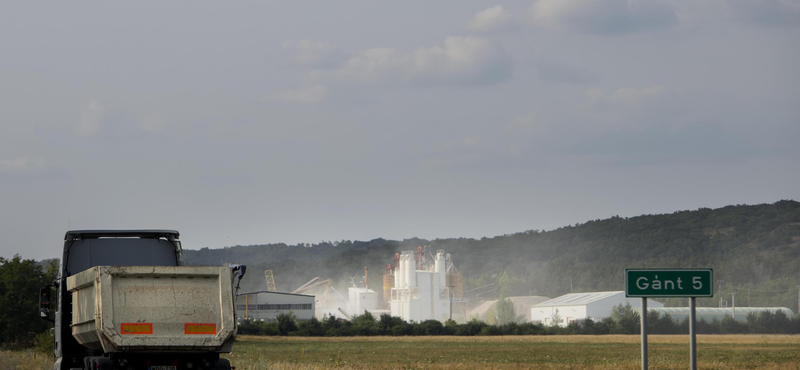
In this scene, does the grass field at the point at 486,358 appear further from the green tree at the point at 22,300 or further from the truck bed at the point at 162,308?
the truck bed at the point at 162,308

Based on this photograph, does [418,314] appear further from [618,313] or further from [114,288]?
[114,288]

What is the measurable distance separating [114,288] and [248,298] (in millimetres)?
118310

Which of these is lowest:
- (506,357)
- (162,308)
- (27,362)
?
(506,357)

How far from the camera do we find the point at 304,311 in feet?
433

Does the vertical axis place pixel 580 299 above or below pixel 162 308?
below

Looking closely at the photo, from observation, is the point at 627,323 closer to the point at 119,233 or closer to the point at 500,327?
the point at 500,327

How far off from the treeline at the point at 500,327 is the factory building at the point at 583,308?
36.9ft

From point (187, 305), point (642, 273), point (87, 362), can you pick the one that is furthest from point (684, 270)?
point (87, 362)

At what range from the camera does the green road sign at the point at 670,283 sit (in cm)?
1351

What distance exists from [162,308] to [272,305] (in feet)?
389

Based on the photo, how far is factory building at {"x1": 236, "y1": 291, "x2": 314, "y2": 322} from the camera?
129 meters

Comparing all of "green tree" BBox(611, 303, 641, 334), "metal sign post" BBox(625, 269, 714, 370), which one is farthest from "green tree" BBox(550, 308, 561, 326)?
"metal sign post" BBox(625, 269, 714, 370)

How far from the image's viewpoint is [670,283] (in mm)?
13555

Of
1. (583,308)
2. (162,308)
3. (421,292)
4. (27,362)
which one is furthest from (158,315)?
(421,292)
